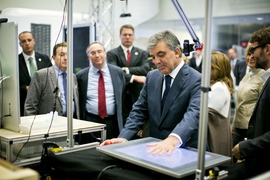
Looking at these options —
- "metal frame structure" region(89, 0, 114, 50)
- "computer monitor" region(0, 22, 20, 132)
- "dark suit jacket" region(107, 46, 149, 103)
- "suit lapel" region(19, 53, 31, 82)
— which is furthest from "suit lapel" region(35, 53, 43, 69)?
"computer monitor" region(0, 22, 20, 132)

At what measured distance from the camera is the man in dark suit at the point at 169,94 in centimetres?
191

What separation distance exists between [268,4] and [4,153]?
6.50 metres

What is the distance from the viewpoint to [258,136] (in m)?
1.79

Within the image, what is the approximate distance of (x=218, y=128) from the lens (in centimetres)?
251

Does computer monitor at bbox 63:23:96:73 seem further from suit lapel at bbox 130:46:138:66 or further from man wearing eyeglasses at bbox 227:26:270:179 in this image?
man wearing eyeglasses at bbox 227:26:270:179

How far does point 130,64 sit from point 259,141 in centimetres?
253

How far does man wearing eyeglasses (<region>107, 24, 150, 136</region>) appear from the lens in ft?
12.4

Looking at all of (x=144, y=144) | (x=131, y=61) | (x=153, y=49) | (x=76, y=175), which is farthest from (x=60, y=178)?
(x=131, y=61)

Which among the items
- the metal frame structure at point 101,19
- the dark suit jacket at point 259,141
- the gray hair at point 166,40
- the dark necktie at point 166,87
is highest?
the metal frame structure at point 101,19

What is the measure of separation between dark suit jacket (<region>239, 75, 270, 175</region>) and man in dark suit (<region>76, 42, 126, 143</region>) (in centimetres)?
153

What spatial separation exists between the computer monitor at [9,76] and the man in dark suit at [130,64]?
170 cm

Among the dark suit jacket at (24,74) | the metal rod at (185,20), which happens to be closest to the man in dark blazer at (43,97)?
the dark suit jacket at (24,74)

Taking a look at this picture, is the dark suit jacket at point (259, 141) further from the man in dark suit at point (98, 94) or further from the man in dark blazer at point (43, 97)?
the man in dark blazer at point (43, 97)

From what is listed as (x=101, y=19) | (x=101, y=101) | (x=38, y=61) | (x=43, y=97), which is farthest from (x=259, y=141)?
(x=101, y=19)
